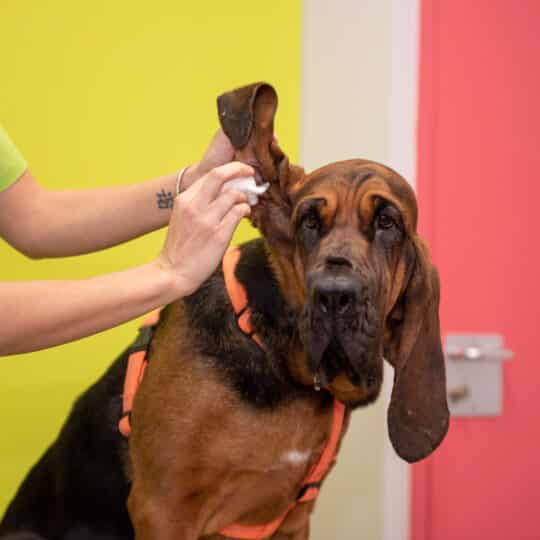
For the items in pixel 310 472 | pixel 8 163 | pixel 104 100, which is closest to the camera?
Result: pixel 310 472

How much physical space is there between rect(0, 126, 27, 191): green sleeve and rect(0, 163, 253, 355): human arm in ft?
2.08

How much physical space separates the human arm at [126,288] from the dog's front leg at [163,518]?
0.44m

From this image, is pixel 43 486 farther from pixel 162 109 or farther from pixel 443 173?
pixel 443 173

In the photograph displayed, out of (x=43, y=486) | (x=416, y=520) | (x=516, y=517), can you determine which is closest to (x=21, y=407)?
(x=43, y=486)

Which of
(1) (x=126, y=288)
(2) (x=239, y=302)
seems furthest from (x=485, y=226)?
(1) (x=126, y=288)

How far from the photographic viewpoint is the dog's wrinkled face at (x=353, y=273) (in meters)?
1.20

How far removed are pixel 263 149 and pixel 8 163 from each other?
690 mm

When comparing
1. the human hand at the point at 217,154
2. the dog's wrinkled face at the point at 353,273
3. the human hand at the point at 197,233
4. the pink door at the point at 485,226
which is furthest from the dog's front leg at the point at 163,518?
the pink door at the point at 485,226

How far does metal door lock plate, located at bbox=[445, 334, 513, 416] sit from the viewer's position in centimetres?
234

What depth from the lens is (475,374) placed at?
2357 mm

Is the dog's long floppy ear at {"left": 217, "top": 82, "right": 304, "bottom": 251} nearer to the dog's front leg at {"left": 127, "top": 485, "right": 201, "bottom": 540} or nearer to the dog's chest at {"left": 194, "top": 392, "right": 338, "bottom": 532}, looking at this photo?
the dog's chest at {"left": 194, "top": 392, "right": 338, "bottom": 532}

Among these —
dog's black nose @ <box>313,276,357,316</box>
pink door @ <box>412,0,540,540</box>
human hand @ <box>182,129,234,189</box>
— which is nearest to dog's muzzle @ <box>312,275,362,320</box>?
dog's black nose @ <box>313,276,357,316</box>

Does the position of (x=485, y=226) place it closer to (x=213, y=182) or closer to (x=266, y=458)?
(x=266, y=458)

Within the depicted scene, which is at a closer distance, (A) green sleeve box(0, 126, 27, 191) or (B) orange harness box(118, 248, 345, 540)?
(B) orange harness box(118, 248, 345, 540)
